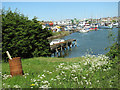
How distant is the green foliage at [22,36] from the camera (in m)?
17.6

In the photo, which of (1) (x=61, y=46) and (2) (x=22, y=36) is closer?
(2) (x=22, y=36)

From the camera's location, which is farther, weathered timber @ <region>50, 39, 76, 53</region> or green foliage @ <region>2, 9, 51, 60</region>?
weathered timber @ <region>50, 39, 76, 53</region>

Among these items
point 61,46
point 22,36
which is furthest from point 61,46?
point 22,36

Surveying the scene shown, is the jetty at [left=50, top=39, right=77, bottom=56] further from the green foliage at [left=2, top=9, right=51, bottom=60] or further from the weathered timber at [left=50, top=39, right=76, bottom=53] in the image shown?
the green foliage at [left=2, top=9, right=51, bottom=60]

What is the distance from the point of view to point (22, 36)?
18.0 m

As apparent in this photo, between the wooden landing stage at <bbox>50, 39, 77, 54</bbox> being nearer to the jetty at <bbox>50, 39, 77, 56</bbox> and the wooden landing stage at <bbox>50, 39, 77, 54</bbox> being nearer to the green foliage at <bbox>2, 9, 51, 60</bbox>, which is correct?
the jetty at <bbox>50, 39, 77, 56</bbox>

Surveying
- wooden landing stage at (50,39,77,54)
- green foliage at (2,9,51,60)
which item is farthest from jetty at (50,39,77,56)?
green foliage at (2,9,51,60)

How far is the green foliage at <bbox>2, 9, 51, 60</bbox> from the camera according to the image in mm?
17578

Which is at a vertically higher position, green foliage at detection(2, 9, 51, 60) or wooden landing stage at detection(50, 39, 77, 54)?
green foliage at detection(2, 9, 51, 60)

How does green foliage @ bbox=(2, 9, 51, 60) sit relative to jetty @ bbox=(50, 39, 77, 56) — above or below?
above

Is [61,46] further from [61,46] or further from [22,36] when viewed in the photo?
[22,36]

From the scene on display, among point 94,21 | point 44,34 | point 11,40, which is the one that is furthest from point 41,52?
point 94,21

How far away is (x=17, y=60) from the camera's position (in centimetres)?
664

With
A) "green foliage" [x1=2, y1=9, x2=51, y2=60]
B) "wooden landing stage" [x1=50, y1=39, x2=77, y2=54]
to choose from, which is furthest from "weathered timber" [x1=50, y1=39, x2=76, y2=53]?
"green foliage" [x1=2, y1=9, x2=51, y2=60]
